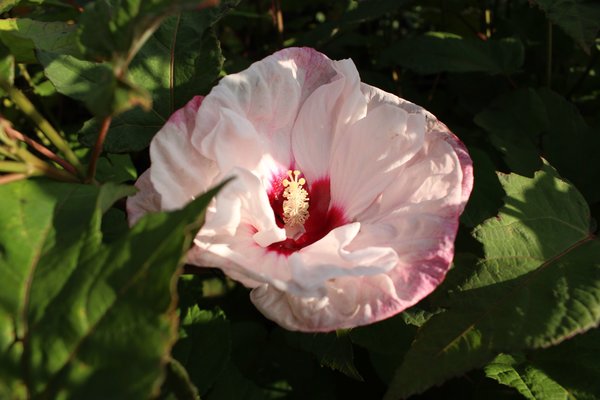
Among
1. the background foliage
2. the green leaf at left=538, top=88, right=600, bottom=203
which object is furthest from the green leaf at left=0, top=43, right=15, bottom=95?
the green leaf at left=538, top=88, right=600, bottom=203

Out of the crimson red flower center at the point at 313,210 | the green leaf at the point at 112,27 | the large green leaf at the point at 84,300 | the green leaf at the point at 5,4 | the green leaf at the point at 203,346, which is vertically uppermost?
the green leaf at the point at 112,27

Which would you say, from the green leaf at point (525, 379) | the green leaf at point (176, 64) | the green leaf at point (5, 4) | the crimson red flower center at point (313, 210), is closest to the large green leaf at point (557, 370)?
the green leaf at point (525, 379)

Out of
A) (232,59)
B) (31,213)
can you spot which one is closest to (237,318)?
(232,59)

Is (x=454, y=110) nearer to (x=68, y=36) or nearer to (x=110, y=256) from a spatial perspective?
(x=68, y=36)

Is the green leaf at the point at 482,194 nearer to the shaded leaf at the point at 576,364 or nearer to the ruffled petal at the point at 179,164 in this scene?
the shaded leaf at the point at 576,364

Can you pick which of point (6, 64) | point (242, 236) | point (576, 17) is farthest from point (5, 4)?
point (576, 17)

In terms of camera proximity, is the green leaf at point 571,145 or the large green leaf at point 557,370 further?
the green leaf at point 571,145

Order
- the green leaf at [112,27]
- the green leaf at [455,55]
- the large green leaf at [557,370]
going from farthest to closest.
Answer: the green leaf at [455,55]
the large green leaf at [557,370]
the green leaf at [112,27]
